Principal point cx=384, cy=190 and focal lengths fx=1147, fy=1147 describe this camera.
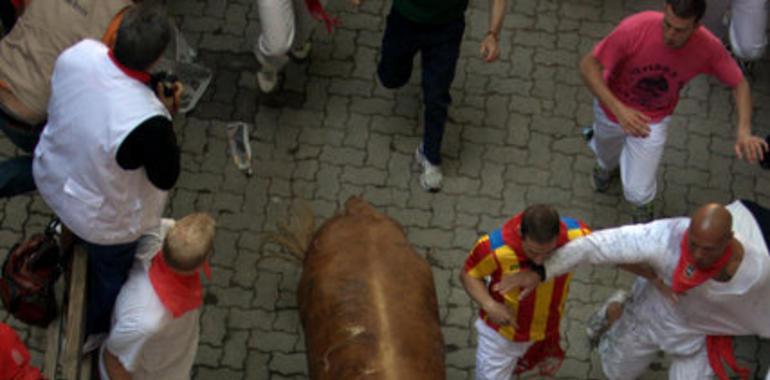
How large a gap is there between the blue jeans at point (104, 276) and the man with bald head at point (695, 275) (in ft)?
6.13

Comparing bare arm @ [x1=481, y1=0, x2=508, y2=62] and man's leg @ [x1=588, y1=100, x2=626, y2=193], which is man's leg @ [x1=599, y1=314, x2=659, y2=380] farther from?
bare arm @ [x1=481, y1=0, x2=508, y2=62]

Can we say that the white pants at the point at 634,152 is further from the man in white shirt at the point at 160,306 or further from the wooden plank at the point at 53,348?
the wooden plank at the point at 53,348

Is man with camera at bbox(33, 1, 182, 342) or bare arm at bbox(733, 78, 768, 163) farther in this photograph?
bare arm at bbox(733, 78, 768, 163)

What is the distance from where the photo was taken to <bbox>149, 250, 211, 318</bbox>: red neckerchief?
5320mm

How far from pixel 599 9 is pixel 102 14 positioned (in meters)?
4.23

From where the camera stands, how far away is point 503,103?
8.16 m

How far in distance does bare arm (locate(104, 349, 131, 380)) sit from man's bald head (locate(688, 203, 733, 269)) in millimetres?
2813

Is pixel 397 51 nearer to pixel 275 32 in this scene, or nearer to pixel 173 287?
pixel 275 32

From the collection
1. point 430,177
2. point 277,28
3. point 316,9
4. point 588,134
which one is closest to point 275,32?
point 277,28

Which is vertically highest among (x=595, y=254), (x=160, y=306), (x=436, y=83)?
(x=436, y=83)

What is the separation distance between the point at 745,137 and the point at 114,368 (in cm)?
361

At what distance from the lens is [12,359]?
4.95 metres

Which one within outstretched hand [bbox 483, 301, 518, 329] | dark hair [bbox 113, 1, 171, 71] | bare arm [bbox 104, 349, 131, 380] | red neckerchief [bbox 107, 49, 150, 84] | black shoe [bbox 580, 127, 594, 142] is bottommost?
bare arm [bbox 104, 349, 131, 380]

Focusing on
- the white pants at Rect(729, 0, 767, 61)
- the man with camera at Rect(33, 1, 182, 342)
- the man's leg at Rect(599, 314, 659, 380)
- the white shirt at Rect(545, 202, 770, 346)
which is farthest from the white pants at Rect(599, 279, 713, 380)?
the man with camera at Rect(33, 1, 182, 342)
